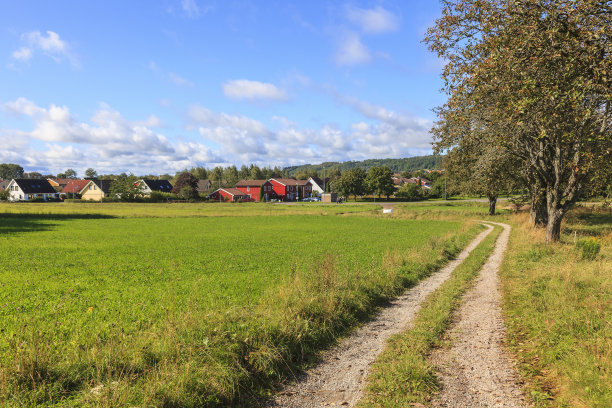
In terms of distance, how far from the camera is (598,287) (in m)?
10.7

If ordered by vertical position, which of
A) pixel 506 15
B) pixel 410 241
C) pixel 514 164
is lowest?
pixel 410 241

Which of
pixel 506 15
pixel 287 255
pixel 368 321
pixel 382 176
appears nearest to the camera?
pixel 368 321

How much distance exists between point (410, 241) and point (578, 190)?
1080 centimetres

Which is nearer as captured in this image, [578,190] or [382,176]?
[578,190]

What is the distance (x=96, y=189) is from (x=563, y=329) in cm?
14111

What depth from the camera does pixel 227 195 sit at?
12606 centimetres

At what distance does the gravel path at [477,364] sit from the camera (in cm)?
607

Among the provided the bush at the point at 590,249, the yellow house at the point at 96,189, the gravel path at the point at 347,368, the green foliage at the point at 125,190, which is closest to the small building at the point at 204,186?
the yellow house at the point at 96,189

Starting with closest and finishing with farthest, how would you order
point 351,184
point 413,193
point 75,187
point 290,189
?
point 413,193 < point 351,184 < point 75,187 < point 290,189

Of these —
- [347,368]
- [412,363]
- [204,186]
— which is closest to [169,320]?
[347,368]

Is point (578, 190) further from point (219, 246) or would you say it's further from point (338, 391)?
point (219, 246)

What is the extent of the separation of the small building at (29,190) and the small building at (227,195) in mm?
59223

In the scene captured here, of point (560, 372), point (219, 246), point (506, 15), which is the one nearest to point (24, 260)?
point (219, 246)

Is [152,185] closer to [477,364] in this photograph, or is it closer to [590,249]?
[590,249]
